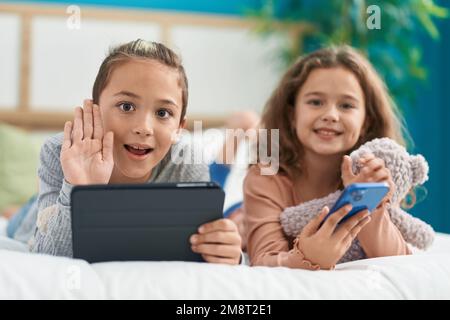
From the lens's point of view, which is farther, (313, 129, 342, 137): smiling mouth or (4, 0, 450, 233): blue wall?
(4, 0, 450, 233): blue wall

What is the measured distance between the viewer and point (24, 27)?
113 inches

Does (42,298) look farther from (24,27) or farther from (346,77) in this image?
(24,27)

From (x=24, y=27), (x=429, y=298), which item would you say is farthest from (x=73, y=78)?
(x=429, y=298)

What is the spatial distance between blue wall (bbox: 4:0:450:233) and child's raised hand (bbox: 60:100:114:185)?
7.01 ft

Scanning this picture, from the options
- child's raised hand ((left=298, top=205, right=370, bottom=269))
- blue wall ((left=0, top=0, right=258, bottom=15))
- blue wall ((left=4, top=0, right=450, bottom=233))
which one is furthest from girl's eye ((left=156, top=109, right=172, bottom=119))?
blue wall ((left=0, top=0, right=258, bottom=15))

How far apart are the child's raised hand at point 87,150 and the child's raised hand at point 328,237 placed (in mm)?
328

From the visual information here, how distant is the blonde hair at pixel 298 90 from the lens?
4.24 ft

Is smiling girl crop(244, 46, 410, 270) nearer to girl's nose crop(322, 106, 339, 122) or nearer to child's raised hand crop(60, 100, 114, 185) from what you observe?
girl's nose crop(322, 106, 339, 122)

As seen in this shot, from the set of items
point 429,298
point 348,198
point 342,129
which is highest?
point 342,129

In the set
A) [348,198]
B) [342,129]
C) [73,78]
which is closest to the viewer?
[348,198]

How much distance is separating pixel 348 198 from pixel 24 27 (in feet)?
7.79

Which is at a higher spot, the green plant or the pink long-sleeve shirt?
the green plant

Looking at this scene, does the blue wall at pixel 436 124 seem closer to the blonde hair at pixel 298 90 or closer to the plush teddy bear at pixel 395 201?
the blonde hair at pixel 298 90

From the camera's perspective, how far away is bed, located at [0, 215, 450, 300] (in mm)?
775
